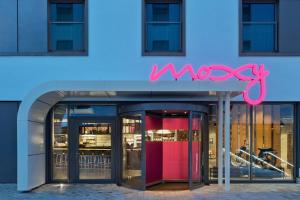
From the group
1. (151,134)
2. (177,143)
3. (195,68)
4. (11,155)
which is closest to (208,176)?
(177,143)

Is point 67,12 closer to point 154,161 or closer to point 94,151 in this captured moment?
point 94,151

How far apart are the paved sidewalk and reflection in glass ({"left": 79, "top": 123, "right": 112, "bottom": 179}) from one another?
0.66 m

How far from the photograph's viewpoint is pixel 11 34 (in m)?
13.4

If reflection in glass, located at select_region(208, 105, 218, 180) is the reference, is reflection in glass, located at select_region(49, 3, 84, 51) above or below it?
above

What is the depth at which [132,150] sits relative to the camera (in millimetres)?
12367

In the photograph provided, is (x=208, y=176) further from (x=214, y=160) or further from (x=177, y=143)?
(x=177, y=143)

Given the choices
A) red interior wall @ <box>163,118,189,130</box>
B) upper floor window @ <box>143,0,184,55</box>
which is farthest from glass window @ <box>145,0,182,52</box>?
red interior wall @ <box>163,118,189,130</box>

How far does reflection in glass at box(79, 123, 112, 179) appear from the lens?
13391mm

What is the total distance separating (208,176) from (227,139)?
212cm

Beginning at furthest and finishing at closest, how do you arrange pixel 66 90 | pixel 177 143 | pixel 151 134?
pixel 177 143 → pixel 151 134 → pixel 66 90

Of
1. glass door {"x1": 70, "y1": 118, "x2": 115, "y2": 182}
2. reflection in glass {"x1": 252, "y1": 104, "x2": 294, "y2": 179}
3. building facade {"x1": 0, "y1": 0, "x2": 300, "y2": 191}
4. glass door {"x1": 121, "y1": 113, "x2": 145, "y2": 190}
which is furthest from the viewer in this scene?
reflection in glass {"x1": 252, "y1": 104, "x2": 294, "y2": 179}

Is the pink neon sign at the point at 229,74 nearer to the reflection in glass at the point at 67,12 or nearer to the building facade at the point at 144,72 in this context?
the building facade at the point at 144,72

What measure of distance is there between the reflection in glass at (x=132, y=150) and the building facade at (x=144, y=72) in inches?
9.8

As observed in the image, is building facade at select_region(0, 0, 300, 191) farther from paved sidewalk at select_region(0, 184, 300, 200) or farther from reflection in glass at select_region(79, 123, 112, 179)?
paved sidewalk at select_region(0, 184, 300, 200)
